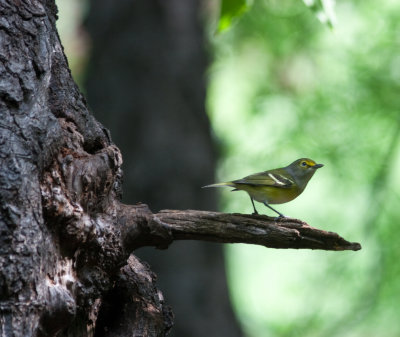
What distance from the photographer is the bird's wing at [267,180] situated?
4.75 meters

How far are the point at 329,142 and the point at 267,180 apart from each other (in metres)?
5.05

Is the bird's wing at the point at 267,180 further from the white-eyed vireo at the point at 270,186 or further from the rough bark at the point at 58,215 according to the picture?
the rough bark at the point at 58,215

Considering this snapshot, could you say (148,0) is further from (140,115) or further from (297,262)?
(297,262)

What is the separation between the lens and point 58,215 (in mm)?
2672

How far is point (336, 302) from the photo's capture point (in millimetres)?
9680

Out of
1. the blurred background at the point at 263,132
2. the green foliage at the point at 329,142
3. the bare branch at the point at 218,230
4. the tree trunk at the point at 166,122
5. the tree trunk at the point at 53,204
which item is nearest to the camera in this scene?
the tree trunk at the point at 53,204

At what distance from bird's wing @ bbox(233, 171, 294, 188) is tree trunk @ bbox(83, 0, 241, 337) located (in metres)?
2.69

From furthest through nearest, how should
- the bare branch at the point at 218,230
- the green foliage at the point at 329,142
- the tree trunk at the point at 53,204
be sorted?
the green foliage at the point at 329,142, the bare branch at the point at 218,230, the tree trunk at the point at 53,204

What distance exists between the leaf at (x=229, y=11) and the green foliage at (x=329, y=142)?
6.78m

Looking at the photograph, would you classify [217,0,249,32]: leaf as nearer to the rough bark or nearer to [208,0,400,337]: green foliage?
the rough bark

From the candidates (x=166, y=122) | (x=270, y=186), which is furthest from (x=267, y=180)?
(x=166, y=122)

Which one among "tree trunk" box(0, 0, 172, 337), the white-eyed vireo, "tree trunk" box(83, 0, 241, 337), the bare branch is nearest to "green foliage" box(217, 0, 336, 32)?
"tree trunk" box(0, 0, 172, 337)

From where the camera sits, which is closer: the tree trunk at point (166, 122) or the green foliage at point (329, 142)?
the tree trunk at point (166, 122)

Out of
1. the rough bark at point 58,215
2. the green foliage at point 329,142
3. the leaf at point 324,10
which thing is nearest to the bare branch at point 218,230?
the rough bark at point 58,215
